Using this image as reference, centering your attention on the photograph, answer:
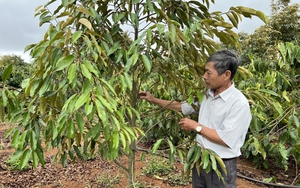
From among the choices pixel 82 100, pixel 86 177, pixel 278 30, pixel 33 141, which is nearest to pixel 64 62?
pixel 82 100

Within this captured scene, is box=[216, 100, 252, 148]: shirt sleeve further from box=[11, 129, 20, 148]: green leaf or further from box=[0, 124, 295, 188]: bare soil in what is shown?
box=[0, 124, 295, 188]: bare soil

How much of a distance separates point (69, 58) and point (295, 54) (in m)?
1.85

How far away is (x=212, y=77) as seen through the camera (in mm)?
1658

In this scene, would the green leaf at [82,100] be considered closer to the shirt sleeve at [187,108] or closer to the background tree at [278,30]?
the shirt sleeve at [187,108]

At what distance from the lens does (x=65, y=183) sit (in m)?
3.11

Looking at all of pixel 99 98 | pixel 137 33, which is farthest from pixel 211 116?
pixel 99 98

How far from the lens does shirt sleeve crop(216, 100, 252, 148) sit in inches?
63.4

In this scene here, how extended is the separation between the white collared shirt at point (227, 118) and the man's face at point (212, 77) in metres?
0.07

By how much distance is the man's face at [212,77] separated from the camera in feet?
5.38

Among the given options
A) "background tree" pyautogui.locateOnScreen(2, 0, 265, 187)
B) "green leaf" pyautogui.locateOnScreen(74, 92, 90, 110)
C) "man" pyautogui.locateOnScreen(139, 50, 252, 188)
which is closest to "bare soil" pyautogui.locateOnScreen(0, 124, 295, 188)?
"background tree" pyautogui.locateOnScreen(2, 0, 265, 187)

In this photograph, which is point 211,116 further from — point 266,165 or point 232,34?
point 266,165

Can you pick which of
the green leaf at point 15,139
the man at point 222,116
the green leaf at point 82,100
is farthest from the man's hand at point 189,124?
the green leaf at point 15,139

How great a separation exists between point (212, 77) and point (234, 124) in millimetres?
302

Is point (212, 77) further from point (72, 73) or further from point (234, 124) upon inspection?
point (72, 73)
